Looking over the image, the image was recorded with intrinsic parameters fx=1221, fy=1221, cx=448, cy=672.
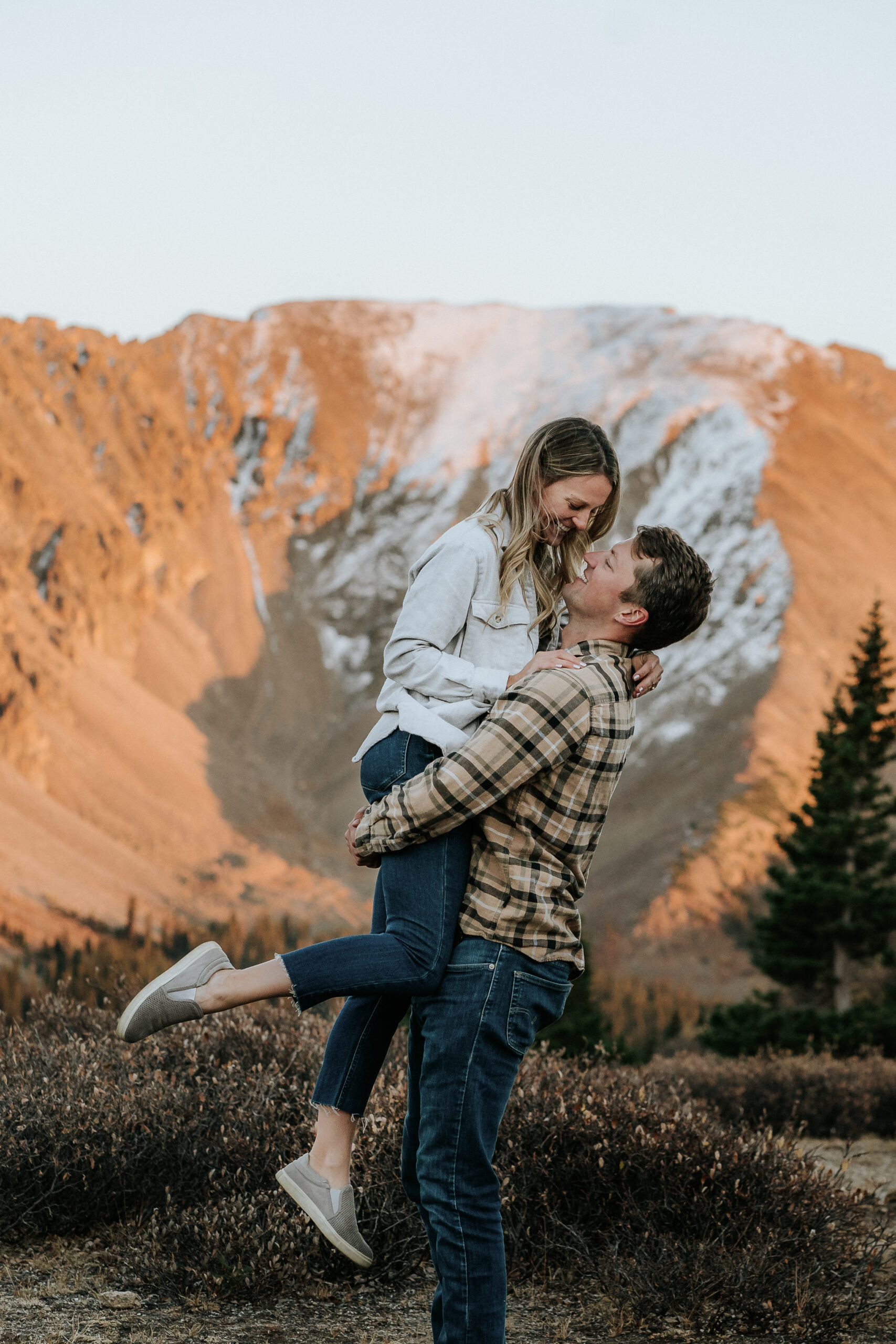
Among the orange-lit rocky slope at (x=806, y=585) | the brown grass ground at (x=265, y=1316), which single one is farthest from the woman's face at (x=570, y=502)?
the orange-lit rocky slope at (x=806, y=585)

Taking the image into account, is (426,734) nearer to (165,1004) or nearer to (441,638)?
(441,638)

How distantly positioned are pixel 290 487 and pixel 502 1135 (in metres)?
84.1

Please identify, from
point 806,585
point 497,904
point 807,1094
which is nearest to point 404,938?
point 497,904

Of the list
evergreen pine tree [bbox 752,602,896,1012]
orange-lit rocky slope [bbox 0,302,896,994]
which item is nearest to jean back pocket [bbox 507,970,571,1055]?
evergreen pine tree [bbox 752,602,896,1012]

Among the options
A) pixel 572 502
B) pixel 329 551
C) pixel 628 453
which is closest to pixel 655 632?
pixel 572 502

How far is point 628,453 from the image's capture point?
7875 cm

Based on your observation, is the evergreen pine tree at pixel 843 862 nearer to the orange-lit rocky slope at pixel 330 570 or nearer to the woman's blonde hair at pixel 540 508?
the woman's blonde hair at pixel 540 508

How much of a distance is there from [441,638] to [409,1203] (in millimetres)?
2779

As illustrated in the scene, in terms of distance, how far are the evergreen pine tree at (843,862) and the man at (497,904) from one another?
2226 cm

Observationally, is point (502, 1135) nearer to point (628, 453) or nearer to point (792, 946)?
point (792, 946)

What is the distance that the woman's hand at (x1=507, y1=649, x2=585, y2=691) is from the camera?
11.2 feet

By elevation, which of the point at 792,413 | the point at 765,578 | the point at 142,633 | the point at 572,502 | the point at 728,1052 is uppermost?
the point at 792,413

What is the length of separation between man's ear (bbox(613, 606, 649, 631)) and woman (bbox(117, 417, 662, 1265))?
6.1 inches

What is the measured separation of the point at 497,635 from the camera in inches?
146
